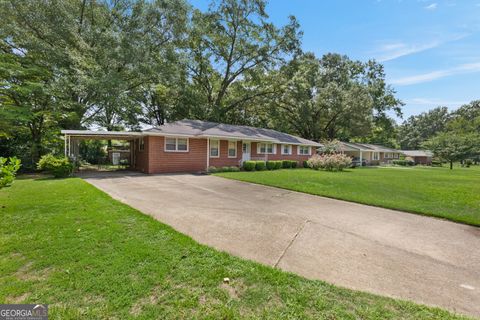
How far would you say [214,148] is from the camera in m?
16.3

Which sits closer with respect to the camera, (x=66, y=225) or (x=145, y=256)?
(x=145, y=256)

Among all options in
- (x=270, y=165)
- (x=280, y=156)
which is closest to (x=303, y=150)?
(x=280, y=156)

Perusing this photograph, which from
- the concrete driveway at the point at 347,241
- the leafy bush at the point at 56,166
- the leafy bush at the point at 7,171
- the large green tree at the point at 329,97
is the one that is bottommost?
the concrete driveway at the point at 347,241

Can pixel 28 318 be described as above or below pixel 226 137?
below

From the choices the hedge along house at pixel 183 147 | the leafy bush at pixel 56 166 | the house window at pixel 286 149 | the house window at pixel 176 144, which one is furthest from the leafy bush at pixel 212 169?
the house window at pixel 286 149

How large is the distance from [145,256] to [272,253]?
1.83 m

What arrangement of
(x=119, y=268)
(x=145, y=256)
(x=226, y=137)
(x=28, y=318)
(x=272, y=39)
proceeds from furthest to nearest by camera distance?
(x=272, y=39) < (x=226, y=137) < (x=145, y=256) < (x=119, y=268) < (x=28, y=318)

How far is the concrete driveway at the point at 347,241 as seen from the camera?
2.68 meters

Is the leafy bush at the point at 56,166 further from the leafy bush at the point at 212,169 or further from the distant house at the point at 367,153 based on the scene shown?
the distant house at the point at 367,153

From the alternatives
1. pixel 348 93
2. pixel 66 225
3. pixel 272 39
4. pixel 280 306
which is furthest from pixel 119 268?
pixel 348 93

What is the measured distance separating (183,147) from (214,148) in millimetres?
2444

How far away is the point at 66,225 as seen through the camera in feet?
13.5

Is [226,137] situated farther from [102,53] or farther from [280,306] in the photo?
[280,306]

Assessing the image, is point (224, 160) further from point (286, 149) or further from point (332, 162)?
point (332, 162)
